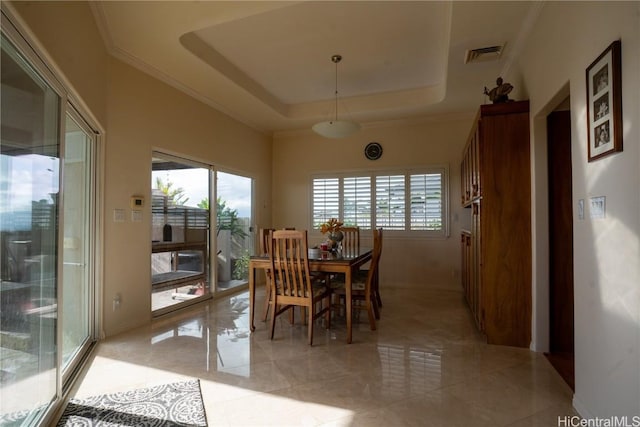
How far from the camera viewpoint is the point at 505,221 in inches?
110

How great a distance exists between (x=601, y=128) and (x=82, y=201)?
3.70 meters

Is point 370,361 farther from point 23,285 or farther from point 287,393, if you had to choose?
point 23,285

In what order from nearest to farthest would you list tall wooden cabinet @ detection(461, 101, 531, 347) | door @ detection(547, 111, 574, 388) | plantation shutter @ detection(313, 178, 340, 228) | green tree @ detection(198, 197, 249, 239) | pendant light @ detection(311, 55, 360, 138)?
door @ detection(547, 111, 574, 388)
tall wooden cabinet @ detection(461, 101, 531, 347)
pendant light @ detection(311, 55, 360, 138)
green tree @ detection(198, 197, 249, 239)
plantation shutter @ detection(313, 178, 340, 228)

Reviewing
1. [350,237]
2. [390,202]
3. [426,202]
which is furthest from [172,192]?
[426,202]

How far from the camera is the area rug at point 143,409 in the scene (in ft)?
5.85

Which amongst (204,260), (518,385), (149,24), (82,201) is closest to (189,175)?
(204,260)

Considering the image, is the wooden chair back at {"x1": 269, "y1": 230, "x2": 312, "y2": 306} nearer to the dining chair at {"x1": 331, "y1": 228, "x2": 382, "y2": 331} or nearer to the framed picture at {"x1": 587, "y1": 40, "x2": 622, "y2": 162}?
the dining chair at {"x1": 331, "y1": 228, "x2": 382, "y2": 331}

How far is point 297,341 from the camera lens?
2955mm

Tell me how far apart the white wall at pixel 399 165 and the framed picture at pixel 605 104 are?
3.18m

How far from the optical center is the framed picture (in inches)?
56.2

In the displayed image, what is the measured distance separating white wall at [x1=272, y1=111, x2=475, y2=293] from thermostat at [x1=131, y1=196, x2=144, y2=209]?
2906 millimetres

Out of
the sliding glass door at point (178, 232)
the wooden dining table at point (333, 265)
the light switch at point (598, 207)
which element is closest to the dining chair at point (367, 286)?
the wooden dining table at point (333, 265)

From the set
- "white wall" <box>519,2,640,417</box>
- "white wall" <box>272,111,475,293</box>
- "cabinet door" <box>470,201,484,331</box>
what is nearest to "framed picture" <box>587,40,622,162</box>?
"white wall" <box>519,2,640,417</box>

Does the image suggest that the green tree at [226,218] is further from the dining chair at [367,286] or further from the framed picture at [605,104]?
the framed picture at [605,104]
